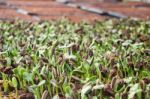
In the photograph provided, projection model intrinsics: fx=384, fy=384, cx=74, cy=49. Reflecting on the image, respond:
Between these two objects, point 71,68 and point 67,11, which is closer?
point 71,68

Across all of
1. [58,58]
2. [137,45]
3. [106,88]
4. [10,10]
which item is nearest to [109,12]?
[10,10]

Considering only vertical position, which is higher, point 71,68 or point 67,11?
point 71,68

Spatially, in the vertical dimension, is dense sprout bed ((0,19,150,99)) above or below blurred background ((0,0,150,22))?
above

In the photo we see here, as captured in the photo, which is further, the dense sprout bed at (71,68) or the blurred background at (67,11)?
the blurred background at (67,11)

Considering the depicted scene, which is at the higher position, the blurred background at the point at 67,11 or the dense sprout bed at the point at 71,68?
the dense sprout bed at the point at 71,68

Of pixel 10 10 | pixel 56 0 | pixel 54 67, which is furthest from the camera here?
pixel 56 0

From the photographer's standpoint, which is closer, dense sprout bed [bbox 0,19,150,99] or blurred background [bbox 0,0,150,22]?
dense sprout bed [bbox 0,19,150,99]

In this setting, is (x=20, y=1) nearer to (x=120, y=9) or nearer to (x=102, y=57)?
(x=120, y=9)

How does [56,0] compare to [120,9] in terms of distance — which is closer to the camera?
[120,9]
